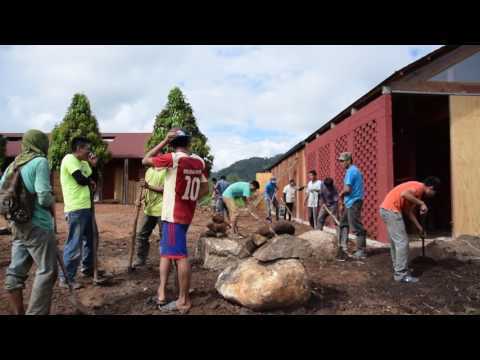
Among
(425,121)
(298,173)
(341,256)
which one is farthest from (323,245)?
(298,173)

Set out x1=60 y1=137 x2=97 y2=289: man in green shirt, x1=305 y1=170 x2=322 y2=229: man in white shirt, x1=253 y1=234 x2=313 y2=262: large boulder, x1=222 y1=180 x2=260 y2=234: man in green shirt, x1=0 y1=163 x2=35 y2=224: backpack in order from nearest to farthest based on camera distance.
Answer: x1=0 y1=163 x2=35 y2=224: backpack, x1=253 y1=234 x2=313 y2=262: large boulder, x1=60 y1=137 x2=97 y2=289: man in green shirt, x1=222 y1=180 x2=260 y2=234: man in green shirt, x1=305 y1=170 x2=322 y2=229: man in white shirt

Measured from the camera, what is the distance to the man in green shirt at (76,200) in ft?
12.3

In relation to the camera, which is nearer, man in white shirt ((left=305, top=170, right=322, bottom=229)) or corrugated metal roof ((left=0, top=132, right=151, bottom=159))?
man in white shirt ((left=305, top=170, right=322, bottom=229))

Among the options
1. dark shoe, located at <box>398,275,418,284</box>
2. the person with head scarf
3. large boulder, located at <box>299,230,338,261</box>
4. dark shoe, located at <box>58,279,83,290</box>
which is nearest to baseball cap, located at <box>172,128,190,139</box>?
the person with head scarf

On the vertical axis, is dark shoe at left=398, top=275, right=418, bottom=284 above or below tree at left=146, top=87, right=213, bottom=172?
below

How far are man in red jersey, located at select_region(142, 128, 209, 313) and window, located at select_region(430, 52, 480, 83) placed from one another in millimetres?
5795

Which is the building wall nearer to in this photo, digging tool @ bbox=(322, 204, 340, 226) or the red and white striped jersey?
digging tool @ bbox=(322, 204, 340, 226)

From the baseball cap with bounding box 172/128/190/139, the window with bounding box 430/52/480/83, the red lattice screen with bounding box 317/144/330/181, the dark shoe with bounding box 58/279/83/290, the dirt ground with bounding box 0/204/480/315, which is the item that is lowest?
the dirt ground with bounding box 0/204/480/315

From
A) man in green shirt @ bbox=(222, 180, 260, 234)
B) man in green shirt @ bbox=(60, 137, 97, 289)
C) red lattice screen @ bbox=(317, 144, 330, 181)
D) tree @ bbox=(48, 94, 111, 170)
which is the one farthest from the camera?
tree @ bbox=(48, 94, 111, 170)

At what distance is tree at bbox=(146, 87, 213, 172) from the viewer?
19578mm

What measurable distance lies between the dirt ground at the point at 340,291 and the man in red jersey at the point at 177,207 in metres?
0.36
